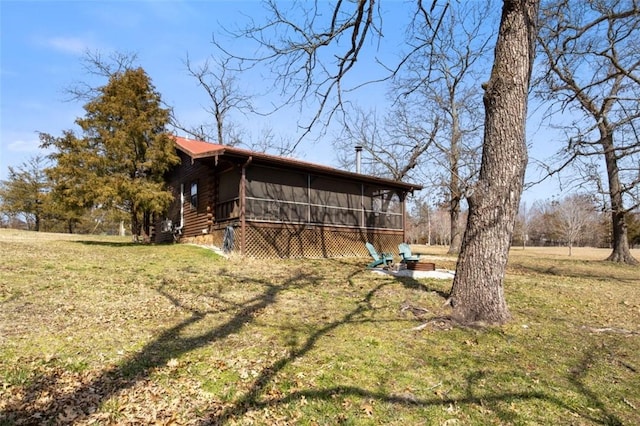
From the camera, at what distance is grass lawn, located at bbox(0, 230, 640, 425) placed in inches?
140

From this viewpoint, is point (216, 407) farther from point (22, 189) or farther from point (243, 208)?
point (22, 189)

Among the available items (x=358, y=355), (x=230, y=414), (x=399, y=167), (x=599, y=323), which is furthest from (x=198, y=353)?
(x=399, y=167)

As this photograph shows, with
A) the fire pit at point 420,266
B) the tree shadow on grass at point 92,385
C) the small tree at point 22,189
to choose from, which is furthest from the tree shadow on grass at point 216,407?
the small tree at point 22,189

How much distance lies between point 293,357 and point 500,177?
4.08 meters

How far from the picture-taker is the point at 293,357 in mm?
4605

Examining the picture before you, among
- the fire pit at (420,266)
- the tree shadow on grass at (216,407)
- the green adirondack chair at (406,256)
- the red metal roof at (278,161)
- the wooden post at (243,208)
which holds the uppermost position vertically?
the red metal roof at (278,161)

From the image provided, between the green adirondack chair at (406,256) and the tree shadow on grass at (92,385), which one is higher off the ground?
the green adirondack chair at (406,256)

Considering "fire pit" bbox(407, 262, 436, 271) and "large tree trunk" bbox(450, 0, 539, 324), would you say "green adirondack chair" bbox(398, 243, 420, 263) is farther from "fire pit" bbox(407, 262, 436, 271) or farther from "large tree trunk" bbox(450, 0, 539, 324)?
"large tree trunk" bbox(450, 0, 539, 324)

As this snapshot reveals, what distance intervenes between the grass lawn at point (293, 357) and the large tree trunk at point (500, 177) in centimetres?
47

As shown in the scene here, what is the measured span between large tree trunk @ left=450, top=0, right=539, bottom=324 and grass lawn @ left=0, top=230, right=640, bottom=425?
0.47 m

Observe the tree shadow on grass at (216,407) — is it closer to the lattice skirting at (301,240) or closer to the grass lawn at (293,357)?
the grass lawn at (293,357)

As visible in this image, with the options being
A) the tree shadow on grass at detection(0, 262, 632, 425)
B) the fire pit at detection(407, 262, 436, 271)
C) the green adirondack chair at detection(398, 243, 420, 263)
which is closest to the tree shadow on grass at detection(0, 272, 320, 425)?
the tree shadow on grass at detection(0, 262, 632, 425)

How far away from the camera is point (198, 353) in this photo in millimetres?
4633

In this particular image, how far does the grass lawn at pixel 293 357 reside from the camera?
3.56 metres
